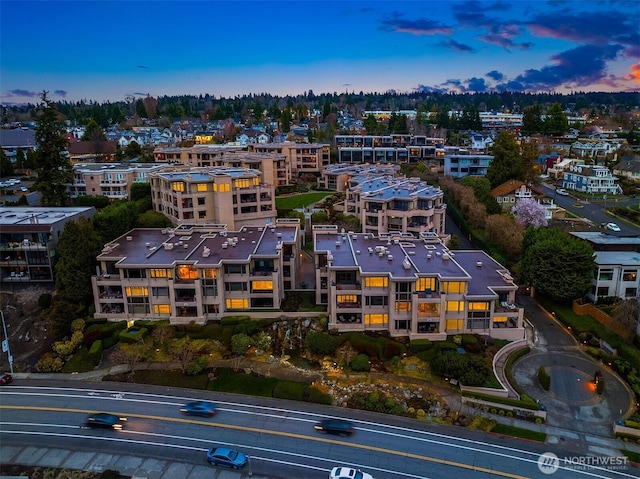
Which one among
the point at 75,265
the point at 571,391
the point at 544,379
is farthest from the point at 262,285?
the point at 571,391

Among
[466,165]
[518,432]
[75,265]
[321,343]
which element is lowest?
[518,432]

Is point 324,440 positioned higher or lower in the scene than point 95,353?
lower

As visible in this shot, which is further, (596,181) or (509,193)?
(596,181)

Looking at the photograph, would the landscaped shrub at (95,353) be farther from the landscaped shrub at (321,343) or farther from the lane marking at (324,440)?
the landscaped shrub at (321,343)

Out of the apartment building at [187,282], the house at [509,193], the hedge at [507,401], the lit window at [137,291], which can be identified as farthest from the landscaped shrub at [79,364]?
the house at [509,193]

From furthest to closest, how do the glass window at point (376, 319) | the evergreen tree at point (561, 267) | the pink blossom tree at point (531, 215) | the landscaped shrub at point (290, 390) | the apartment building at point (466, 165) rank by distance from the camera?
the apartment building at point (466, 165), the pink blossom tree at point (531, 215), the evergreen tree at point (561, 267), the glass window at point (376, 319), the landscaped shrub at point (290, 390)

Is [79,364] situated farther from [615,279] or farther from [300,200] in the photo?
[615,279]
